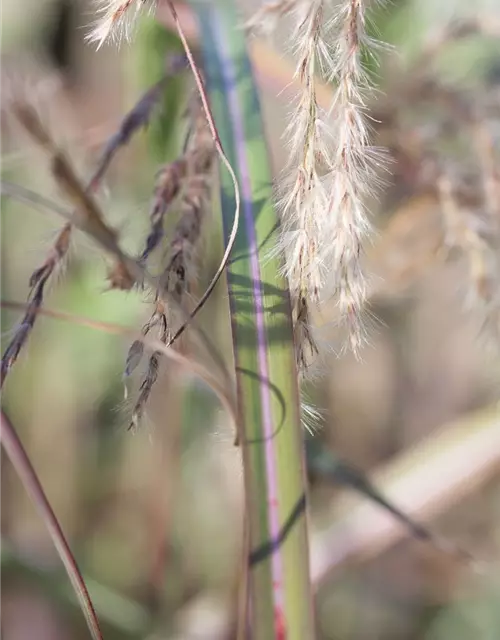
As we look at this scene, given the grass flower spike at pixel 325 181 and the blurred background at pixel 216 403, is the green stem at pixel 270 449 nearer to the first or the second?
the grass flower spike at pixel 325 181

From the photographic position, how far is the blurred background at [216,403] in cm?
61

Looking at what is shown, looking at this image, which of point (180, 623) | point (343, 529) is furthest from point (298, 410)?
point (180, 623)

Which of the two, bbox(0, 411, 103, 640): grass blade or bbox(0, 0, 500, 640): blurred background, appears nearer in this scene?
bbox(0, 411, 103, 640): grass blade

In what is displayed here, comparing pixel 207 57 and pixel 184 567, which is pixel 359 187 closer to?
pixel 207 57

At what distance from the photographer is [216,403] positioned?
0.76 meters

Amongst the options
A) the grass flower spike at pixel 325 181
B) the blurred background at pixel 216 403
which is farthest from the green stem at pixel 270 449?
the blurred background at pixel 216 403

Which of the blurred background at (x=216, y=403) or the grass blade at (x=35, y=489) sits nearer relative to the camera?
the grass blade at (x=35, y=489)

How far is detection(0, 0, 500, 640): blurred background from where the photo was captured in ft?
2.01

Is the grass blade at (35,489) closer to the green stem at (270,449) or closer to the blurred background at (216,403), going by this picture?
the green stem at (270,449)

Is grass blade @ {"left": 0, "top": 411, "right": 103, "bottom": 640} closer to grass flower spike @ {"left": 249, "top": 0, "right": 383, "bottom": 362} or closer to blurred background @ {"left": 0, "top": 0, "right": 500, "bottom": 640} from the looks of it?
grass flower spike @ {"left": 249, "top": 0, "right": 383, "bottom": 362}

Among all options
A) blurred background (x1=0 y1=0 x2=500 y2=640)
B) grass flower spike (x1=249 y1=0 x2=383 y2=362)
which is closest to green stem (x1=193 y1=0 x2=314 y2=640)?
grass flower spike (x1=249 y1=0 x2=383 y2=362)

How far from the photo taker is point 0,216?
90cm

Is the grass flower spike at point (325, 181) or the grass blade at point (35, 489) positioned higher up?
the grass flower spike at point (325, 181)

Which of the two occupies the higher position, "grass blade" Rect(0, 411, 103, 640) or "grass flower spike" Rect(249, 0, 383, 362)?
"grass flower spike" Rect(249, 0, 383, 362)
